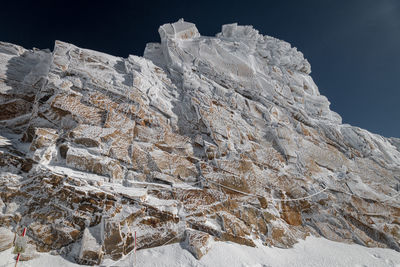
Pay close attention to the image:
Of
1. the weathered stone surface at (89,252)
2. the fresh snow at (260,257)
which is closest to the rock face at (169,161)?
the weathered stone surface at (89,252)

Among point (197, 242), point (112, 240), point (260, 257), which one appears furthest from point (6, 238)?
point (260, 257)

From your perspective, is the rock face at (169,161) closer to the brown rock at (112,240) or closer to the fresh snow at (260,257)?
the brown rock at (112,240)

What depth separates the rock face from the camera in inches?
330

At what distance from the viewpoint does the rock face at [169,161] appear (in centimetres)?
838

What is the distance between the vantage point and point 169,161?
12219 mm

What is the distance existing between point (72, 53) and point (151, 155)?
11.6 metres

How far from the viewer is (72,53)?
15.6 m

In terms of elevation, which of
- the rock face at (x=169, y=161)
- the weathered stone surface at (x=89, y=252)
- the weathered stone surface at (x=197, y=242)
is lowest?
the weathered stone surface at (x=89, y=252)

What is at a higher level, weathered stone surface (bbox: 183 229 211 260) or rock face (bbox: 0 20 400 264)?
rock face (bbox: 0 20 400 264)

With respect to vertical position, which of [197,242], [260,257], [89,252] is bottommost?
[89,252]

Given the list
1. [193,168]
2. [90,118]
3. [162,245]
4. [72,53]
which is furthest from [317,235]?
[72,53]

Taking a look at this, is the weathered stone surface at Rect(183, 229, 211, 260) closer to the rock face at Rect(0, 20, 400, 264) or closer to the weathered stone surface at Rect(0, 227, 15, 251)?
the rock face at Rect(0, 20, 400, 264)

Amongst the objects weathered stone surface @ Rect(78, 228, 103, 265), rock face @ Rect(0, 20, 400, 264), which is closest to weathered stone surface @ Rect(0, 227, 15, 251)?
rock face @ Rect(0, 20, 400, 264)

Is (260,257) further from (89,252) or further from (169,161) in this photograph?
(89,252)
